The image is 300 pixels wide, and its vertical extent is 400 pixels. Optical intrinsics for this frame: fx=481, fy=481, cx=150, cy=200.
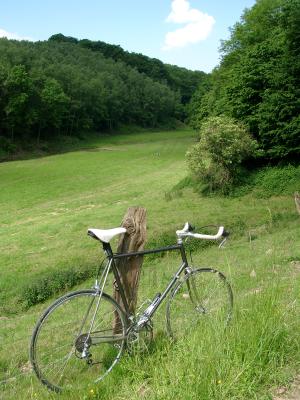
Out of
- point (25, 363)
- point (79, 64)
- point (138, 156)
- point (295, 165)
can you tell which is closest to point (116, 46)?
point (79, 64)

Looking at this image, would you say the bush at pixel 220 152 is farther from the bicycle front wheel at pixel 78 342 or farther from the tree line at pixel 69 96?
the tree line at pixel 69 96

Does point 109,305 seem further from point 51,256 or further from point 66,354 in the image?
point 51,256

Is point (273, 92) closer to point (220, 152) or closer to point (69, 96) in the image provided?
point (220, 152)

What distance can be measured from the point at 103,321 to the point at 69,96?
310 ft

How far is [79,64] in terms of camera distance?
12888cm

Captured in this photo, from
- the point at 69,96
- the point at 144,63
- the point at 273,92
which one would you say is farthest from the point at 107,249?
the point at 144,63

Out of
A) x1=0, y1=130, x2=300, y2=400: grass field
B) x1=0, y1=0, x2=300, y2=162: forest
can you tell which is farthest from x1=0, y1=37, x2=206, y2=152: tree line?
x1=0, y1=130, x2=300, y2=400: grass field

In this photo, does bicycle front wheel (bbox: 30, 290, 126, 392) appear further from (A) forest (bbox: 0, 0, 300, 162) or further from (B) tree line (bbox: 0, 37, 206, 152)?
Result: (B) tree line (bbox: 0, 37, 206, 152)

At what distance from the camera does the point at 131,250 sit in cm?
578

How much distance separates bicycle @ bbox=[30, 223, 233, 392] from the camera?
516 cm

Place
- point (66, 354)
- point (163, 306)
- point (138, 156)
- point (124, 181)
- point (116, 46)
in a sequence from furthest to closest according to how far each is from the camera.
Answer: point (116, 46)
point (138, 156)
point (124, 181)
point (163, 306)
point (66, 354)

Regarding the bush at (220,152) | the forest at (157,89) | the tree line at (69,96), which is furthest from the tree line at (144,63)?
the bush at (220,152)

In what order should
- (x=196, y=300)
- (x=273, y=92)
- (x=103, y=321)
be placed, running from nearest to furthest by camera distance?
(x=103, y=321) < (x=196, y=300) < (x=273, y=92)

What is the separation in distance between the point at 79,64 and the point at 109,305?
130 meters
